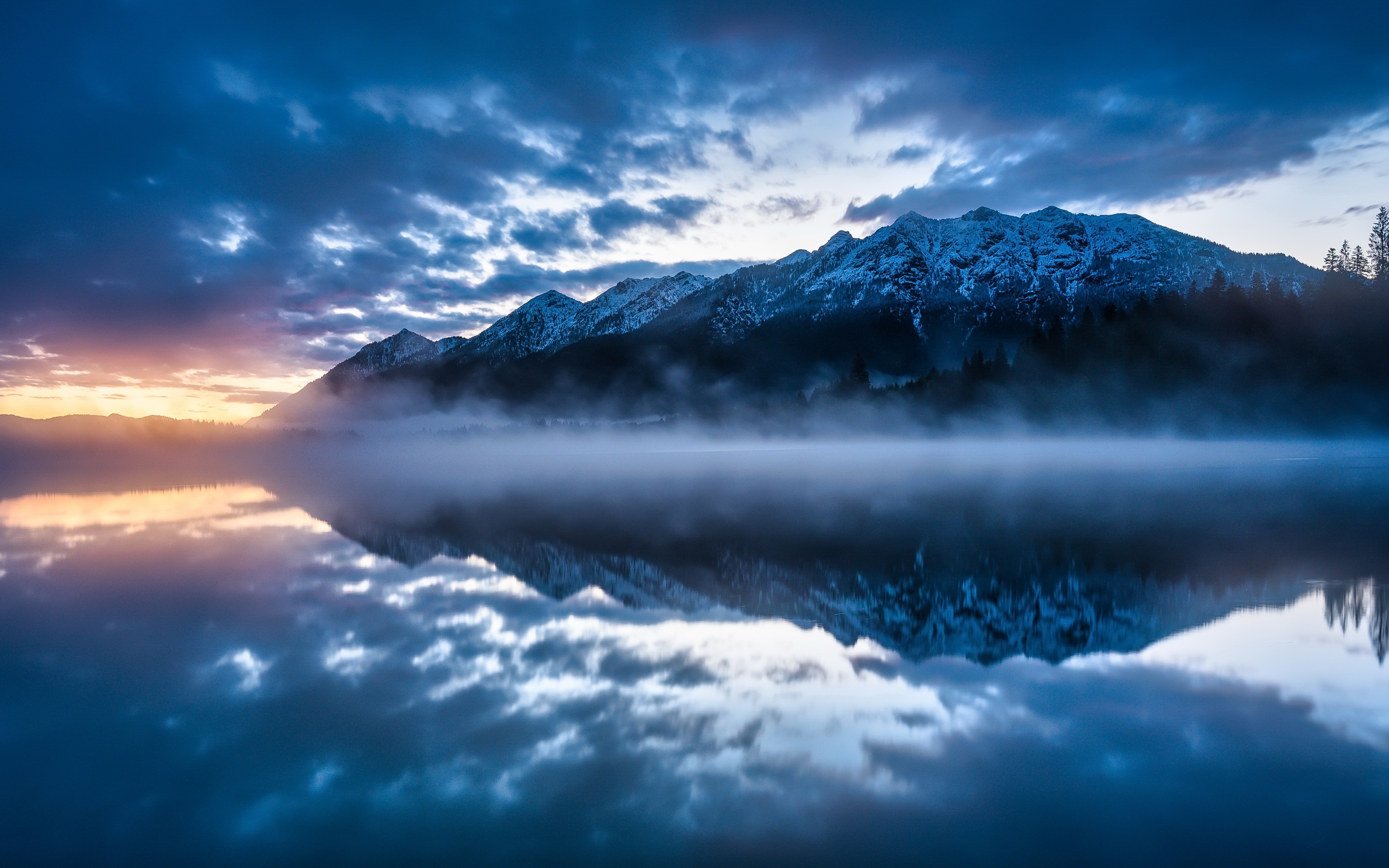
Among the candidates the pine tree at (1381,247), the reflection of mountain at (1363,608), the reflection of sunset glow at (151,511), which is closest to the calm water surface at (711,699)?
the reflection of mountain at (1363,608)

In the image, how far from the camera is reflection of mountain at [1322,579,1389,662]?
1266cm

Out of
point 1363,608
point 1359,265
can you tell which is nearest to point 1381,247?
point 1359,265

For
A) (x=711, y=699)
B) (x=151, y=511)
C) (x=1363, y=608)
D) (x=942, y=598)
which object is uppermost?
(x=151, y=511)

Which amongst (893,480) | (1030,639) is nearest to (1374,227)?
(893,480)

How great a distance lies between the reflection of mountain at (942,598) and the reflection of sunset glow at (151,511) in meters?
20.1

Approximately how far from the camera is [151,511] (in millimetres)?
41219

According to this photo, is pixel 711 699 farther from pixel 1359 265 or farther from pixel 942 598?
pixel 1359 265

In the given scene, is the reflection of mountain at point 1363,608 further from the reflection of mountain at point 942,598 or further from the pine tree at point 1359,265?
the pine tree at point 1359,265

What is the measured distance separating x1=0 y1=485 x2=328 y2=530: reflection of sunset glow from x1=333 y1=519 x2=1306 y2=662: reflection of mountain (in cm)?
2013

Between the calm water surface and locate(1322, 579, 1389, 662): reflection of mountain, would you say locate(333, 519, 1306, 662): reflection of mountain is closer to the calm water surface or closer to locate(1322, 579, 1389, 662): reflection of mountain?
the calm water surface

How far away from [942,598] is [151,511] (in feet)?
153

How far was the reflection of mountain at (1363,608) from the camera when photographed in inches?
498

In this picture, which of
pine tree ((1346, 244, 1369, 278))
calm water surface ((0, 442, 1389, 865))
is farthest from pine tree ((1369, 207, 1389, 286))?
calm water surface ((0, 442, 1389, 865))

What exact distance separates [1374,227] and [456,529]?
171m
